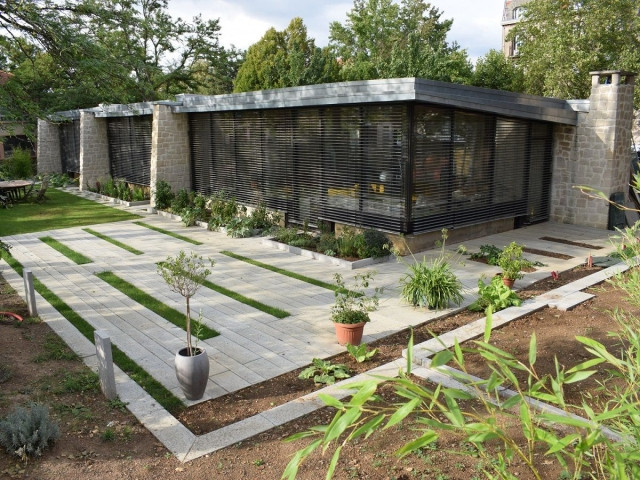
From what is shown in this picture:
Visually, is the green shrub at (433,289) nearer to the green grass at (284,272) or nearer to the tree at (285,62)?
the green grass at (284,272)

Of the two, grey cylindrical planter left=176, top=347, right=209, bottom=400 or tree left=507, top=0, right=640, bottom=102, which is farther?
tree left=507, top=0, right=640, bottom=102

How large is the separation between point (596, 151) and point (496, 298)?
7239 mm

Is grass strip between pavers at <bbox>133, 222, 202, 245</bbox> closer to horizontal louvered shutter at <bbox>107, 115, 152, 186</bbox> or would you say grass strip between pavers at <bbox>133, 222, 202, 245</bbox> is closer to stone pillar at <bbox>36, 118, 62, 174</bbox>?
horizontal louvered shutter at <bbox>107, 115, 152, 186</bbox>

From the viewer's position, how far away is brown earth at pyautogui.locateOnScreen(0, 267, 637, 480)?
4.05 meters

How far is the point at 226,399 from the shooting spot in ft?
17.3

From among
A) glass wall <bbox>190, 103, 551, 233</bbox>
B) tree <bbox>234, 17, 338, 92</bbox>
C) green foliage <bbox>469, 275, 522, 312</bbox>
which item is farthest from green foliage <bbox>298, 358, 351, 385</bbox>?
tree <bbox>234, 17, 338, 92</bbox>

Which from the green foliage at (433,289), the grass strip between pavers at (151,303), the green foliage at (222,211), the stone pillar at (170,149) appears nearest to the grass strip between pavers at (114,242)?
the grass strip between pavers at (151,303)

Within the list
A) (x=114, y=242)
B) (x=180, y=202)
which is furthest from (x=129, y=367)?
(x=180, y=202)

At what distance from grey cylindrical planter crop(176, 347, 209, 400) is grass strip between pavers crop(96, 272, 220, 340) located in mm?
1248

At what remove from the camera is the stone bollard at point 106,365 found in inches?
201

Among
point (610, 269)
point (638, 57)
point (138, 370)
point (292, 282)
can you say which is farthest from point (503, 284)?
point (638, 57)

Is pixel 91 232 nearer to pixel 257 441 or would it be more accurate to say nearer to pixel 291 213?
pixel 291 213

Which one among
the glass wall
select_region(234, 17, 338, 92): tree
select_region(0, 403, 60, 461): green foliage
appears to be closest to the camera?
select_region(0, 403, 60, 461): green foliage

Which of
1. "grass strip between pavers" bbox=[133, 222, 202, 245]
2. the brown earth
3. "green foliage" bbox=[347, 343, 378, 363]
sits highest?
"grass strip between pavers" bbox=[133, 222, 202, 245]
